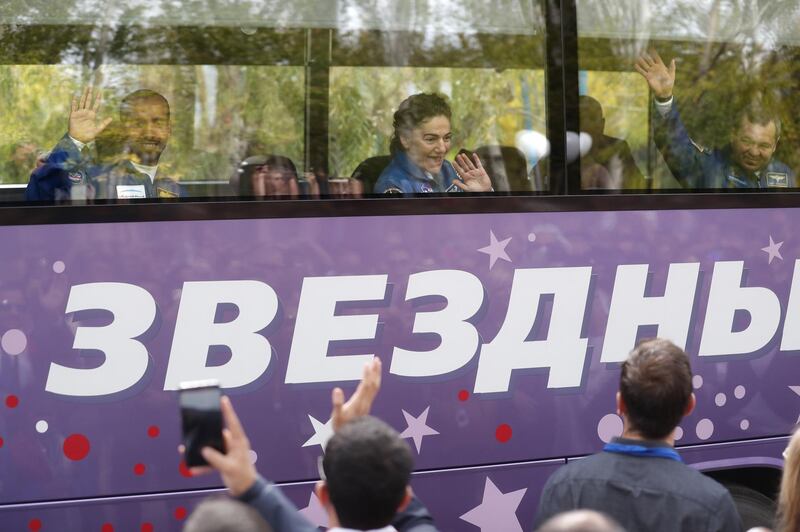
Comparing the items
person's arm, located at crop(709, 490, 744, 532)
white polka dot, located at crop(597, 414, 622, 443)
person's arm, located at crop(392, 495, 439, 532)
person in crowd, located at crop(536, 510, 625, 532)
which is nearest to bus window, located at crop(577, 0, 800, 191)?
white polka dot, located at crop(597, 414, 622, 443)

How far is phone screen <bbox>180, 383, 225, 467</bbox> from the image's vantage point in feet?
8.20

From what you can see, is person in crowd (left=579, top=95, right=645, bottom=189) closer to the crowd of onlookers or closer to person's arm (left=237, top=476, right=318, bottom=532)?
the crowd of onlookers

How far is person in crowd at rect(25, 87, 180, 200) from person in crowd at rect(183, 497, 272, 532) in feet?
7.94

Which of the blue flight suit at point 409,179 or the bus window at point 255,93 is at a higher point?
the bus window at point 255,93

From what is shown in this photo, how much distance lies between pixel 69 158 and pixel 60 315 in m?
0.68

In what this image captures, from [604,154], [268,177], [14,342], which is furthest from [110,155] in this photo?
[604,154]

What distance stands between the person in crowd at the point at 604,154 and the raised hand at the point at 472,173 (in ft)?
1.54

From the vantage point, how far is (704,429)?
5.09 metres

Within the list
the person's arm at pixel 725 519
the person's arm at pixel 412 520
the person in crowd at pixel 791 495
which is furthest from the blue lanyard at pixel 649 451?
the person's arm at pixel 412 520

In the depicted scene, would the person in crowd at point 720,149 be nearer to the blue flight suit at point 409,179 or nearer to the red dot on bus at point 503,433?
the blue flight suit at point 409,179

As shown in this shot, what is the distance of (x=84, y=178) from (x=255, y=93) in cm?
83

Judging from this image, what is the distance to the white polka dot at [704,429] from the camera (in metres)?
5.08

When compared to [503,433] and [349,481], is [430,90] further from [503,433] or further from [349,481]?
[349,481]

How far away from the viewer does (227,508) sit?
89.1 inches
